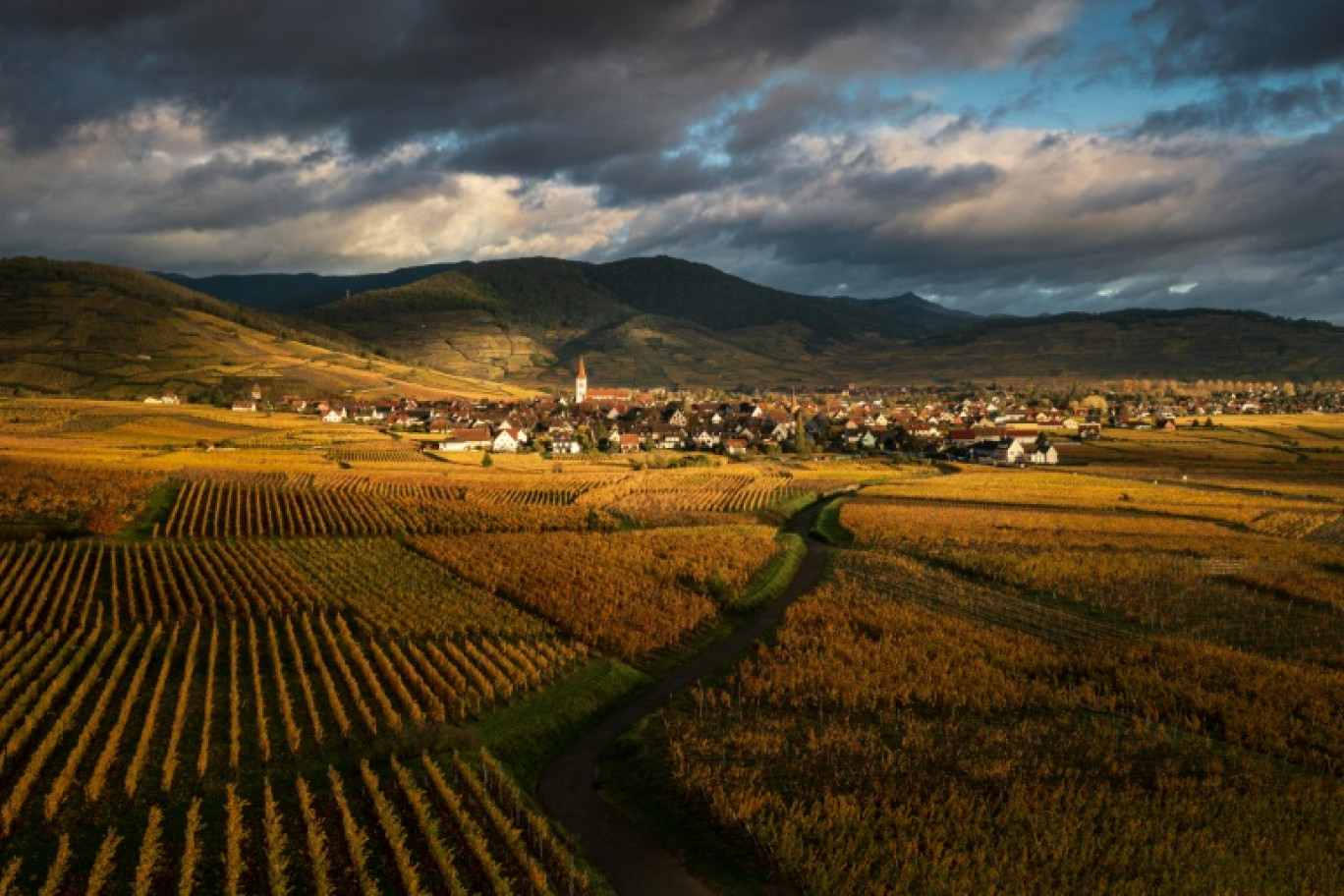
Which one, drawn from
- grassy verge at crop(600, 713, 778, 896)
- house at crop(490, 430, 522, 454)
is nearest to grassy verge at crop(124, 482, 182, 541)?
grassy verge at crop(600, 713, 778, 896)

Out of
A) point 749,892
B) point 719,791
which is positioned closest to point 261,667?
point 719,791

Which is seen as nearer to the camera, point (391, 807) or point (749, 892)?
point (749, 892)

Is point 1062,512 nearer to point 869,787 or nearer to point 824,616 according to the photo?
point 824,616

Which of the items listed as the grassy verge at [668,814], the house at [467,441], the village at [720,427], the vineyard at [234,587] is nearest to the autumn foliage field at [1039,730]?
the grassy verge at [668,814]

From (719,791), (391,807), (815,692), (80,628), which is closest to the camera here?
(391,807)

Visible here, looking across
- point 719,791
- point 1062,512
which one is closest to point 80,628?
point 719,791

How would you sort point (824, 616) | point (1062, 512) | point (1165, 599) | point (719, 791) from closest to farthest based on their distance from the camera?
point (719, 791)
point (824, 616)
point (1165, 599)
point (1062, 512)

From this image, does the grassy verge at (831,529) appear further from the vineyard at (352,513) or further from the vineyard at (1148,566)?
the vineyard at (352,513)
